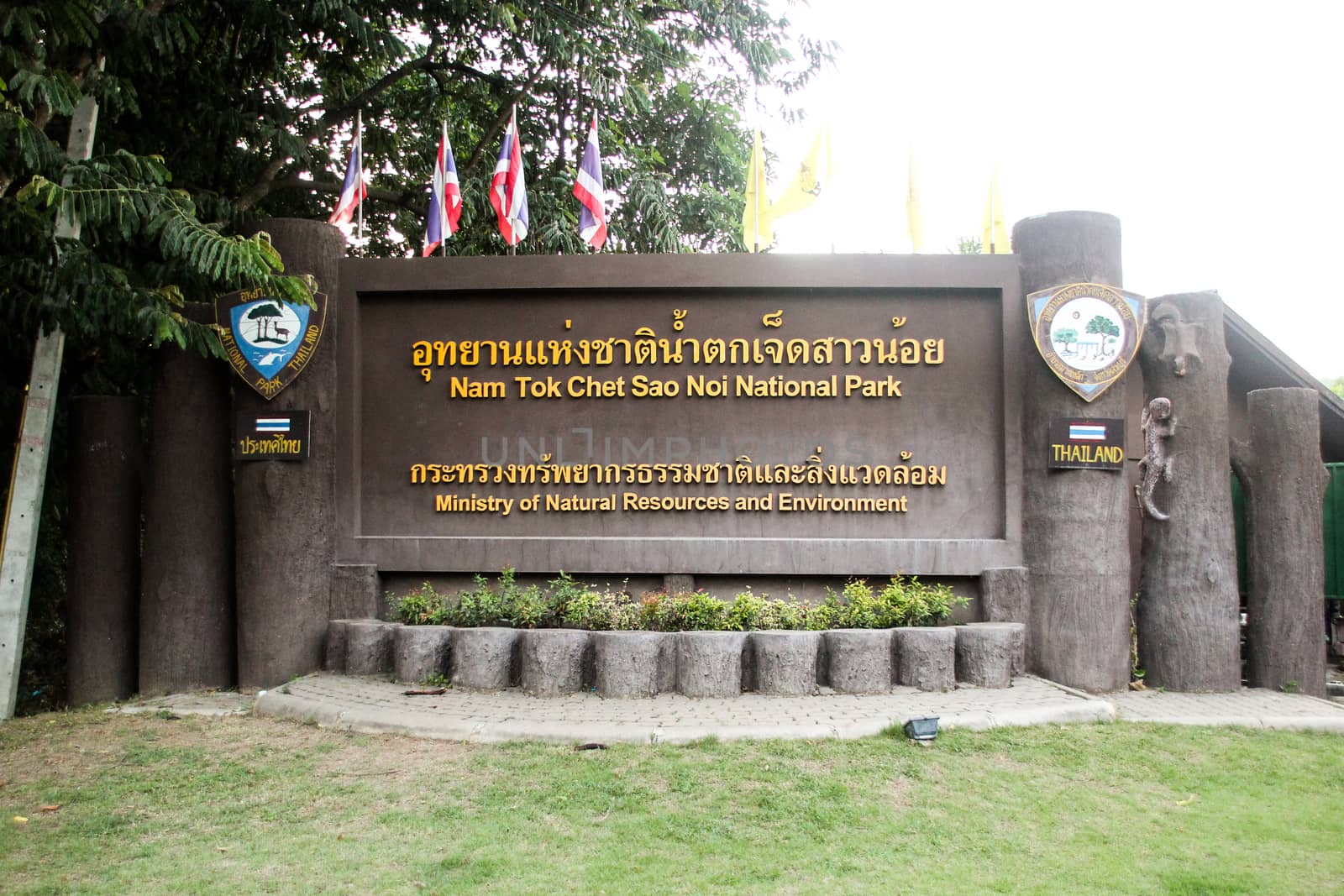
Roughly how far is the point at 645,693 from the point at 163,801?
2.98 m

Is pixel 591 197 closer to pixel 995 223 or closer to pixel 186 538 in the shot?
pixel 995 223

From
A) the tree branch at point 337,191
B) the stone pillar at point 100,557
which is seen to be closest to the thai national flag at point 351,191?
the stone pillar at point 100,557

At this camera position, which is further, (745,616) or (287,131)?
(287,131)

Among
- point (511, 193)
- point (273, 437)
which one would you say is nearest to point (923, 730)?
point (273, 437)

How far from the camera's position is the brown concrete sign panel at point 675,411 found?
7602mm

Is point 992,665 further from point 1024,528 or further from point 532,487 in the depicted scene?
point 532,487

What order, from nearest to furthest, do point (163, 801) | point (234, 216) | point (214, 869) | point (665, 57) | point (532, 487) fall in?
point (214, 869) < point (163, 801) < point (532, 487) < point (234, 216) < point (665, 57)

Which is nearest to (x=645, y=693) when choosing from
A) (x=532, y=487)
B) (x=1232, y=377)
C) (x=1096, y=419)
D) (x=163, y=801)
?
(x=532, y=487)

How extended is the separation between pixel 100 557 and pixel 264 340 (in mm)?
2161

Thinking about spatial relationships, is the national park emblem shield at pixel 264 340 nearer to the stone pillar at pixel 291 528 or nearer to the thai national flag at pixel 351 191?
the stone pillar at pixel 291 528

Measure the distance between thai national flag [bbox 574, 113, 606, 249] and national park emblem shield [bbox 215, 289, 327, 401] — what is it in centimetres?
254

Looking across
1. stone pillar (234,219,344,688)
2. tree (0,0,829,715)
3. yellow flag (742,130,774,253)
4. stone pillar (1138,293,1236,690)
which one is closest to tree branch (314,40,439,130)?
tree (0,0,829,715)

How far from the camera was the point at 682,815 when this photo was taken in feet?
15.0

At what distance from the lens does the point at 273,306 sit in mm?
7500
